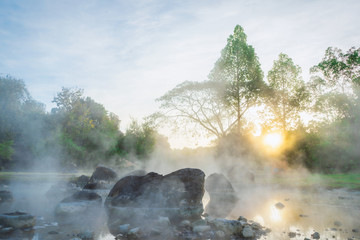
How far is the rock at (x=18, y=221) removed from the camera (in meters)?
7.48

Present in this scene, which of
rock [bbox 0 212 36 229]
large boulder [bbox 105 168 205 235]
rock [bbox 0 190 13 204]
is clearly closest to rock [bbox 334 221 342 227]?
large boulder [bbox 105 168 205 235]

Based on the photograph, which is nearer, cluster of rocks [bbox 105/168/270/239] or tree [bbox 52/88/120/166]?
cluster of rocks [bbox 105/168/270/239]

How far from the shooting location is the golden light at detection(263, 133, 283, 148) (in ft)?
98.6

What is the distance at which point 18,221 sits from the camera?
7531mm

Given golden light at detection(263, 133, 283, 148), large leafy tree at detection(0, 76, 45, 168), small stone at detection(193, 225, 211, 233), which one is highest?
large leafy tree at detection(0, 76, 45, 168)

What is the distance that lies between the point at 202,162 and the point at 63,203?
21931mm

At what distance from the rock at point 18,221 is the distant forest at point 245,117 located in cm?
1895

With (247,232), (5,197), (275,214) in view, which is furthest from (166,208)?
(5,197)

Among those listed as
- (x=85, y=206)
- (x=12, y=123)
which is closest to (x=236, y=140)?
(x=85, y=206)

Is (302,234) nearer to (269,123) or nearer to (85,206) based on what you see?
(85,206)

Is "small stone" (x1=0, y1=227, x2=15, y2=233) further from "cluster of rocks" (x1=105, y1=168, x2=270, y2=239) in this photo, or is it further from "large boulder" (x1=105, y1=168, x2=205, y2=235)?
"large boulder" (x1=105, y1=168, x2=205, y2=235)

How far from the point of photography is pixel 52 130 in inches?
1468

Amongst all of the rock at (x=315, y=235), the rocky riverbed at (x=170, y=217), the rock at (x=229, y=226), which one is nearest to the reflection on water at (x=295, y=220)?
the rocky riverbed at (x=170, y=217)

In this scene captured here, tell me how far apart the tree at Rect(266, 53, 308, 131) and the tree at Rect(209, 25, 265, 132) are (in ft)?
9.44
